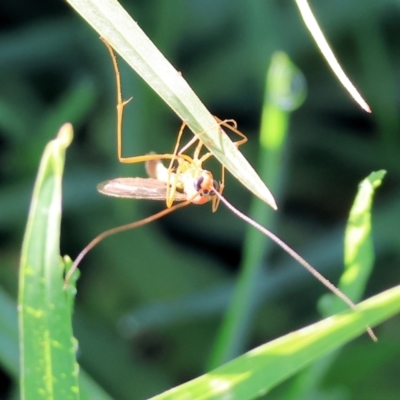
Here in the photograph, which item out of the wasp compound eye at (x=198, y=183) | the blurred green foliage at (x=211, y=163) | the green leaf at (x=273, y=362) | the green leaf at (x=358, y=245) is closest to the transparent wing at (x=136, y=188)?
the wasp compound eye at (x=198, y=183)

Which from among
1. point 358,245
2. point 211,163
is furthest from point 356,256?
point 211,163

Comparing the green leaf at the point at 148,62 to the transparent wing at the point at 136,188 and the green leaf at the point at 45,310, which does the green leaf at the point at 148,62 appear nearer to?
the green leaf at the point at 45,310

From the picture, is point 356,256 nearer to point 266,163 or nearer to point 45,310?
point 266,163

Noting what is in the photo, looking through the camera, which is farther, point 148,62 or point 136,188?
point 136,188

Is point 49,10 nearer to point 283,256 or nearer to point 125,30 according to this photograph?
point 283,256

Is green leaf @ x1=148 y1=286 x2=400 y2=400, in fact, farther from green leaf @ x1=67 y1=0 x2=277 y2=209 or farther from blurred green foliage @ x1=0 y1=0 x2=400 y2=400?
blurred green foliage @ x1=0 y1=0 x2=400 y2=400

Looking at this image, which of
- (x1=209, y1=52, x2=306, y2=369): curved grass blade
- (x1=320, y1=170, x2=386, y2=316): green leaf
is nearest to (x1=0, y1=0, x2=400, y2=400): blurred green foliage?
(x1=209, y1=52, x2=306, y2=369): curved grass blade
